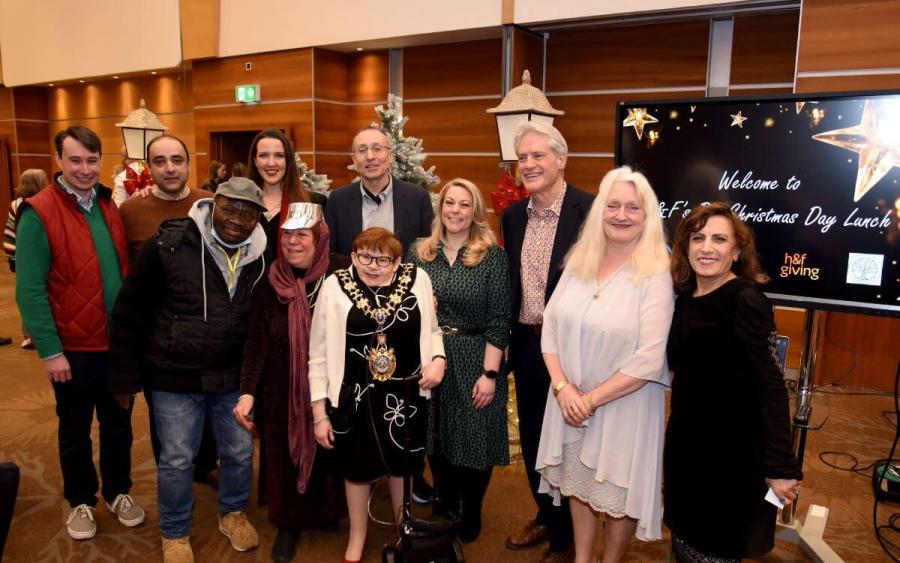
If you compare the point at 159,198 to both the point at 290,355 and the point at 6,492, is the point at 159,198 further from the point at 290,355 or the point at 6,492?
the point at 6,492

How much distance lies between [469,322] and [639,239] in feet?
2.57

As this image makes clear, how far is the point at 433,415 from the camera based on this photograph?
2.60 meters

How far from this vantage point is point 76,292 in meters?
2.63

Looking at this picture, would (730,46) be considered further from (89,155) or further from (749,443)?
(89,155)

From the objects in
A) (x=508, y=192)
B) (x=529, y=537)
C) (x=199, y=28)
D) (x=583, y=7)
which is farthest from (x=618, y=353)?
(x=199, y=28)

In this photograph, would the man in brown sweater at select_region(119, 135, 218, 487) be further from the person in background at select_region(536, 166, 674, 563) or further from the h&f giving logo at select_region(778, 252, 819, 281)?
the h&f giving logo at select_region(778, 252, 819, 281)

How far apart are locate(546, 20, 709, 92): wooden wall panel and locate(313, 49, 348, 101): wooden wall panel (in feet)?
9.57


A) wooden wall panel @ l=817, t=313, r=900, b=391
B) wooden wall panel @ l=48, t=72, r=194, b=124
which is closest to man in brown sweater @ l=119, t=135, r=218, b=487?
wooden wall panel @ l=817, t=313, r=900, b=391

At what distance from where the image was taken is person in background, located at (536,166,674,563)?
2023 mm

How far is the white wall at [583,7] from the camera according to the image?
5.31 metres

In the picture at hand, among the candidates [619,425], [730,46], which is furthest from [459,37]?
[619,425]

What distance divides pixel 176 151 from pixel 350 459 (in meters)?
1.61

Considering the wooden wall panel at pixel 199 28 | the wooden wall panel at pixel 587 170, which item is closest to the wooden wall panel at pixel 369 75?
the wooden wall panel at pixel 199 28

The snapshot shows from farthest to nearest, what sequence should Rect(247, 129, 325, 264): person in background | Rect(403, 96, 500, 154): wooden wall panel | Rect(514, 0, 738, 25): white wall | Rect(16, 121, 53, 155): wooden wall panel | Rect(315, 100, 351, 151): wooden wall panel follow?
1. Rect(16, 121, 53, 155): wooden wall panel
2. Rect(315, 100, 351, 151): wooden wall panel
3. Rect(403, 96, 500, 154): wooden wall panel
4. Rect(514, 0, 738, 25): white wall
5. Rect(247, 129, 325, 264): person in background
